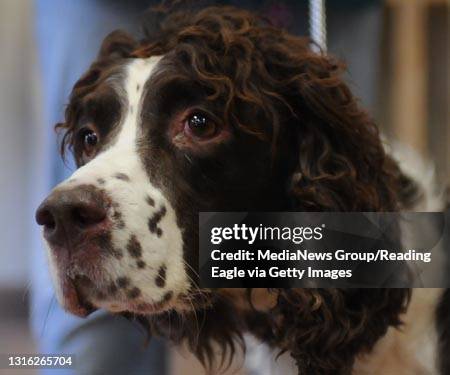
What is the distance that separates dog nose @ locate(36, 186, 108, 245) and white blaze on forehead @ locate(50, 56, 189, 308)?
0.04 feet

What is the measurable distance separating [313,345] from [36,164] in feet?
1.63

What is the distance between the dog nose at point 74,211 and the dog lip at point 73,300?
0.06 meters

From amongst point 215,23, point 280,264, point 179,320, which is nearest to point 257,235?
point 280,264

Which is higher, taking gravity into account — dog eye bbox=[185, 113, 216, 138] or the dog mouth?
dog eye bbox=[185, 113, 216, 138]

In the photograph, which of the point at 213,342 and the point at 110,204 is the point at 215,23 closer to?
the point at 110,204

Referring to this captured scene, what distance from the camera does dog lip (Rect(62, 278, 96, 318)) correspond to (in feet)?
2.95

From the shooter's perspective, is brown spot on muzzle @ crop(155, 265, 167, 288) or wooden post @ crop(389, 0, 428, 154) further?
wooden post @ crop(389, 0, 428, 154)

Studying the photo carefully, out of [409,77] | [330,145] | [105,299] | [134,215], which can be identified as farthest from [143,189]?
[409,77]

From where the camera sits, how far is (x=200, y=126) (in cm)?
94

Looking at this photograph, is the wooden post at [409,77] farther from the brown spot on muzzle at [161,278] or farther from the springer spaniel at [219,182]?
the brown spot on muzzle at [161,278]

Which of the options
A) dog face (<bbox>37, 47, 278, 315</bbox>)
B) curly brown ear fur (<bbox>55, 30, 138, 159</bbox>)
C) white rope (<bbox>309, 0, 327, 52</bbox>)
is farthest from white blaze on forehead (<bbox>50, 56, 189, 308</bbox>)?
white rope (<bbox>309, 0, 327, 52</bbox>)

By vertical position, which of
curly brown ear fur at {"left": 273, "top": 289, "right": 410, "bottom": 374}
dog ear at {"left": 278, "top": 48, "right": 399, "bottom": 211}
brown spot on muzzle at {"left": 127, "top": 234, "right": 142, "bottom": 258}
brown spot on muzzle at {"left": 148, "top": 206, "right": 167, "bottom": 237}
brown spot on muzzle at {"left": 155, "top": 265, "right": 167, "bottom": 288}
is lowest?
curly brown ear fur at {"left": 273, "top": 289, "right": 410, "bottom": 374}

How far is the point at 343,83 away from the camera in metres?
1.02

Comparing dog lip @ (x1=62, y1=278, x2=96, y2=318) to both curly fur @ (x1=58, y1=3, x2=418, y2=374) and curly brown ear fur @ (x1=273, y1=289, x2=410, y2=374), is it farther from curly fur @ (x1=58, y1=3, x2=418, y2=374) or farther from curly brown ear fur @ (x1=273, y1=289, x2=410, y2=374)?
curly brown ear fur @ (x1=273, y1=289, x2=410, y2=374)
